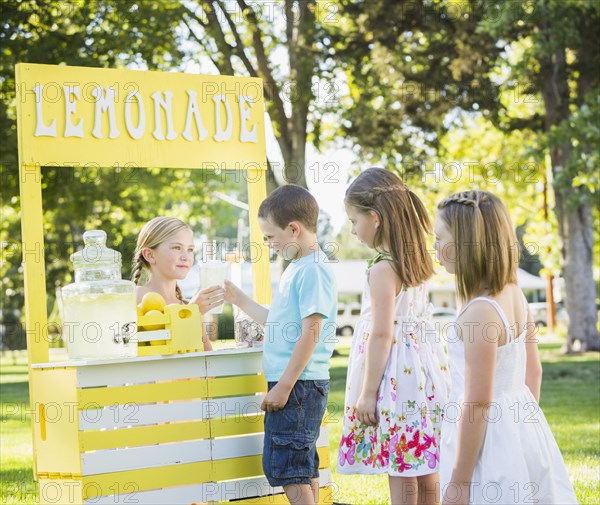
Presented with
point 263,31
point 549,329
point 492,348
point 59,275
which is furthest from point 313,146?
point 492,348

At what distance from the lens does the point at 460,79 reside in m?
17.7

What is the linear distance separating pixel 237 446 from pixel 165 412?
0.40m

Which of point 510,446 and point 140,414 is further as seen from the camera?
point 140,414

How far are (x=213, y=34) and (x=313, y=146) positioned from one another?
12.2 feet

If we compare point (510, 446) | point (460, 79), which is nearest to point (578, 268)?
point (460, 79)

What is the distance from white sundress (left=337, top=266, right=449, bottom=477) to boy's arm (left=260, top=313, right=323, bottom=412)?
1.07ft

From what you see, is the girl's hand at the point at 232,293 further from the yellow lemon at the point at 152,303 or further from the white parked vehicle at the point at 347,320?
the white parked vehicle at the point at 347,320

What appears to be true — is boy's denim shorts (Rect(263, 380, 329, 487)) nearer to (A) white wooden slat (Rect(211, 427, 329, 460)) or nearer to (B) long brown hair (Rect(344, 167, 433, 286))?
(A) white wooden slat (Rect(211, 427, 329, 460))

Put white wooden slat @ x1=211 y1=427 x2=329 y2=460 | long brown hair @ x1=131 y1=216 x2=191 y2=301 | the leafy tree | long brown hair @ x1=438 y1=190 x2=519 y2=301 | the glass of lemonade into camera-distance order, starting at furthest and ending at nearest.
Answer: the leafy tree → long brown hair @ x1=131 y1=216 x2=191 y2=301 → the glass of lemonade → white wooden slat @ x1=211 y1=427 x2=329 y2=460 → long brown hair @ x1=438 y1=190 x2=519 y2=301

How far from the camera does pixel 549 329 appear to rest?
28.8 m

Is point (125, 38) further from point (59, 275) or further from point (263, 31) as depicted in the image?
point (59, 275)

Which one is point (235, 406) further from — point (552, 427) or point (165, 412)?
point (552, 427)

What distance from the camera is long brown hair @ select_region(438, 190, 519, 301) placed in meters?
3.11

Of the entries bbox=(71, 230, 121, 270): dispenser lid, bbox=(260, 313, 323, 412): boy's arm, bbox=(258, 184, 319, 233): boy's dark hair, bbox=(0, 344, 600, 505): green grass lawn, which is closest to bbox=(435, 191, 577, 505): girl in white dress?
bbox=(260, 313, 323, 412): boy's arm
